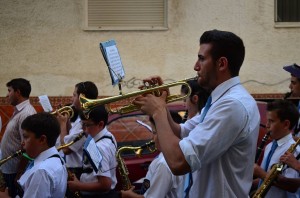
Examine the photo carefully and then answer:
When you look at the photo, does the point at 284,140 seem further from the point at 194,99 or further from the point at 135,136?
the point at 135,136

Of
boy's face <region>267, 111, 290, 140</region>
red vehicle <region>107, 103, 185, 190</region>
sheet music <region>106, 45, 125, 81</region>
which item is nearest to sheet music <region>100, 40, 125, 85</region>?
sheet music <region>106, 45, 125, 81</region>

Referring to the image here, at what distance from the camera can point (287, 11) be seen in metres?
12.6

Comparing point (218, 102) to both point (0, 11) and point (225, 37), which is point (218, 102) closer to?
point (225, 37)

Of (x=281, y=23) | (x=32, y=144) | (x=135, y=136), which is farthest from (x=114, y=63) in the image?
(x=281, y=23)

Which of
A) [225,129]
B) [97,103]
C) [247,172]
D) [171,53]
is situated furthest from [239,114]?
[171,53]

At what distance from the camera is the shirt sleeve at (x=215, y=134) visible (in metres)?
3.07

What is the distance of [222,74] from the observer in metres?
3.32

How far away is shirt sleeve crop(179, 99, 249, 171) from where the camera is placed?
3.07 meters

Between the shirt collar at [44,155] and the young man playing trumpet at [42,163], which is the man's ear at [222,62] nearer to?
the young man playing trumpet at [42,163]

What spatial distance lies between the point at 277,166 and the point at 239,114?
6.95 ft

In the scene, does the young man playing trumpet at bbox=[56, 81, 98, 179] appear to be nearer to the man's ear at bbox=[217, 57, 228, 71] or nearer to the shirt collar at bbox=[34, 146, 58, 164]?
the shirt collar at bbox=[34, 146, 58, 164]

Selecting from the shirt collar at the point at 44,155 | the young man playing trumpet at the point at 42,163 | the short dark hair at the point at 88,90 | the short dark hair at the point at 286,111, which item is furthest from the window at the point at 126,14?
the shirt collar at the point at 44,155

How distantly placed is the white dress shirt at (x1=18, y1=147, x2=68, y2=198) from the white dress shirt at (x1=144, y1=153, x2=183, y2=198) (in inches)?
25.4

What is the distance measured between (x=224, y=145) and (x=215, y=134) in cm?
8
